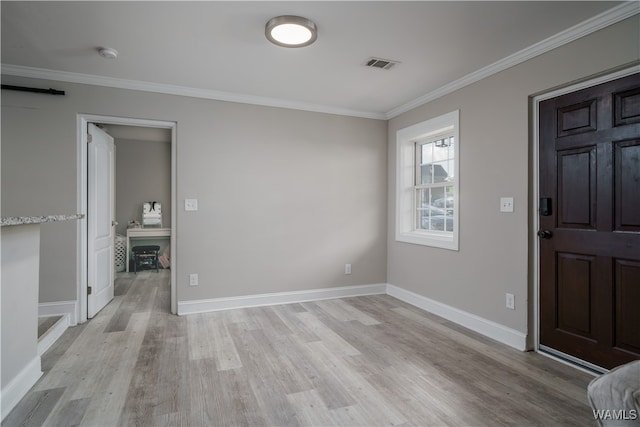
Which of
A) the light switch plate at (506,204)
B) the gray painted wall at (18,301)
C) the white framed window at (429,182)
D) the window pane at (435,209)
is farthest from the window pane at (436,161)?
the gray painted wall at (18,301)

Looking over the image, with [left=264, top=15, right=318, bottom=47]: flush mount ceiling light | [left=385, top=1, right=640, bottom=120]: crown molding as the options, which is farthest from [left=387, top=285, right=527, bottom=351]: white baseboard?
[left=264, top=15, right=318, bottom=47]: flush mount ceiling light

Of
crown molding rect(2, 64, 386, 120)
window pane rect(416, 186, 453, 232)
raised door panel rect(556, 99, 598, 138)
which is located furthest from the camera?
window pane rect(416, 186, 453, 232)

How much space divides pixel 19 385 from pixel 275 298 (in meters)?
2.41

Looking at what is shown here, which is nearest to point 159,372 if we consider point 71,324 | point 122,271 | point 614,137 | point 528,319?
point 71,324

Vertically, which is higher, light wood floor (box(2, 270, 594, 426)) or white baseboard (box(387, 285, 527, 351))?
white baseboard (box(387, 285, 527, 351))

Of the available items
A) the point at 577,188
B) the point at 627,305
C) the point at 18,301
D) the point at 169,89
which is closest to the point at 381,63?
the point at 577,188

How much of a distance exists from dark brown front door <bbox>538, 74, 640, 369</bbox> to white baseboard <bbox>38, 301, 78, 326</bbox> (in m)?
4.17

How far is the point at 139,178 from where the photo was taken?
6492 mm

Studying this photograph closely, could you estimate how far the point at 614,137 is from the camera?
2.25m

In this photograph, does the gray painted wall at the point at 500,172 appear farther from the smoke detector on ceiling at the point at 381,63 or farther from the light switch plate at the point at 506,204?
the smoke detector on ceiling at the point at 381,63

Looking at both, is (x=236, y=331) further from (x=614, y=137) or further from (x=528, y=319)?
(x=614, y=137)

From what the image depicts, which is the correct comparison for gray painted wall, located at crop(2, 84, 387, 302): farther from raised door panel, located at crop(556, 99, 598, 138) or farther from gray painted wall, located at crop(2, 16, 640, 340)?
raised door panel, located at crop(556, 99, 598, 138)

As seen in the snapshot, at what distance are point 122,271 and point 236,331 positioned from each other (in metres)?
3.93

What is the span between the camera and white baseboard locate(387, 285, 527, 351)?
2826 millimetres
